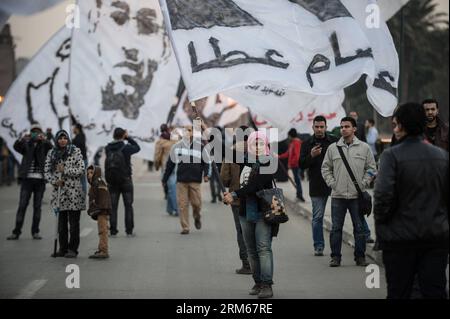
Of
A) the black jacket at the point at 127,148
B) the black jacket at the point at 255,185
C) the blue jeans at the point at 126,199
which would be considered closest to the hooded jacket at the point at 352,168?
the black jacket at the point at 255,185

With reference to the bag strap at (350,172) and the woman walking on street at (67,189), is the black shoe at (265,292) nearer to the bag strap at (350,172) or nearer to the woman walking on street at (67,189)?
the bag strap at (350,172)

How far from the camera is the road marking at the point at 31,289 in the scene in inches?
418

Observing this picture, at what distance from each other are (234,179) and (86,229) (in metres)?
7.17

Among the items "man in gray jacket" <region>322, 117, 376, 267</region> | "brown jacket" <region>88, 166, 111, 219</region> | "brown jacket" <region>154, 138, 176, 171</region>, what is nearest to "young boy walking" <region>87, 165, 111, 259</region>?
"brown jacket" <region>88, 166, 111, 219</region>

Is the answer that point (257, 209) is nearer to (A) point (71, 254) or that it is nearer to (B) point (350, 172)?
(B) point (350, 172)

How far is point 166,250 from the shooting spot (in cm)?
1516

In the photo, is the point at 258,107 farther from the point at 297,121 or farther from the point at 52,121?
the point at 52,121

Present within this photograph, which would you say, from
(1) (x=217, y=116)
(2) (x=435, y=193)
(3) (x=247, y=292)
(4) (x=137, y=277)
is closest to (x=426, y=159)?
(2) (x=435, y=193)

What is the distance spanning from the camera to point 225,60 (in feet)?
35.6

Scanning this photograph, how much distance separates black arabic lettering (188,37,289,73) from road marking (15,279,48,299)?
2740mm

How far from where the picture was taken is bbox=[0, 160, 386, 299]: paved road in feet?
36.2

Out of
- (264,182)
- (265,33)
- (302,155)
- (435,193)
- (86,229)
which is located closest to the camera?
(435,193)

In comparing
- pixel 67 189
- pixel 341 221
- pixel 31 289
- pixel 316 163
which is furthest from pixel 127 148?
pixel 31 289

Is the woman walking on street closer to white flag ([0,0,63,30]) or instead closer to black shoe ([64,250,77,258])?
black shoe ([64,250,77,258])
